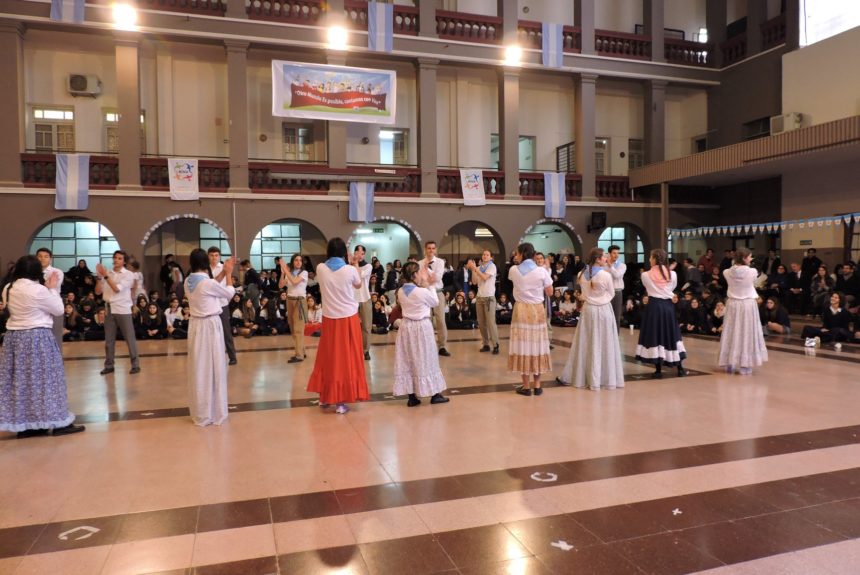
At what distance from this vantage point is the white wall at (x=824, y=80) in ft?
42.4

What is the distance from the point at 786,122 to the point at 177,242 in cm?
1515

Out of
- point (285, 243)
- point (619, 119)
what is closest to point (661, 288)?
point (285, 243)

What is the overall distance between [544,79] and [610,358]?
12289 mm

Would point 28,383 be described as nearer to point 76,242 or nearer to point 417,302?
point 417,302

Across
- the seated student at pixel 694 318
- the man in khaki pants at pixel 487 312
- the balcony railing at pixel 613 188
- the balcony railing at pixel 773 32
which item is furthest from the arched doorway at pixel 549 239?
the man in khaki pants at pixel 487 312

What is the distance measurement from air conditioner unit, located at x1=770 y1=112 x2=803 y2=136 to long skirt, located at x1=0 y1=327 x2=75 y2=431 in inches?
585

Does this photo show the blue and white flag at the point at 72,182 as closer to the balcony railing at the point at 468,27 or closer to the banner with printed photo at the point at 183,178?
the banner with printed photo at the point at 183,178

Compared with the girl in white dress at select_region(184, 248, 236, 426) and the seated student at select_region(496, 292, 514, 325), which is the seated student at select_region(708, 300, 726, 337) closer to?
the seated student at select_region(496, 292, 514, 325)

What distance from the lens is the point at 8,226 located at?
12062 mm

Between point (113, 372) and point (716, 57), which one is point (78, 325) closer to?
point (113, 372)

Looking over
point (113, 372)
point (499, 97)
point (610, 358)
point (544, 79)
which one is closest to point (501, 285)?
point (499, 97)

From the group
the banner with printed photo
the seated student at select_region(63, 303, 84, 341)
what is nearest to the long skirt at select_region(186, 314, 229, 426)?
the seated student at select_region(63, 303, 84, 341)

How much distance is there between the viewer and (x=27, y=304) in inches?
187

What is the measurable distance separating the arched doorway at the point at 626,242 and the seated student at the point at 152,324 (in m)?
12.1
